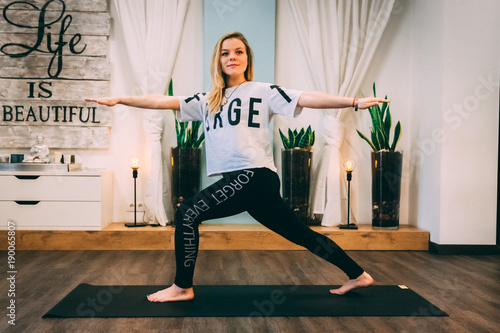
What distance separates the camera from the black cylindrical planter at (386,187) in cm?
367

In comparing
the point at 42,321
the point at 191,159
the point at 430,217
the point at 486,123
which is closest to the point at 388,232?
the point at 430,217

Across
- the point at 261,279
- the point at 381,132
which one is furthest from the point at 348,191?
the point at 261,279

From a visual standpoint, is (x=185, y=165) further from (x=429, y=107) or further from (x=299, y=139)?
(x=429, y=107)

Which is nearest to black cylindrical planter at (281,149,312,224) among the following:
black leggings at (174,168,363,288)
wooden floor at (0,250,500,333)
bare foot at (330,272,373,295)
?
wooden floor at (0,250,500,333)

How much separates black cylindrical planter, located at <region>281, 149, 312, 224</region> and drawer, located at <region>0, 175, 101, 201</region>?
1625mm

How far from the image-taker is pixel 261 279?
274 cm

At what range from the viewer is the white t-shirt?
6.61 ft

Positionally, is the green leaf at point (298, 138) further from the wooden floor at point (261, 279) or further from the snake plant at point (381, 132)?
the wooden floor at point (261, 279)

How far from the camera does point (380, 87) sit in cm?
417

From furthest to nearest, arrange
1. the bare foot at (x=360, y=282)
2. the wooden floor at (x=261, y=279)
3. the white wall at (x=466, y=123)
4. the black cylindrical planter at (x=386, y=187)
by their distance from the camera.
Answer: the black cylindrical planter at (x=386, y=187) < the white wall at (x=466, y=123) < the bare foot at (x=360, y=282) < the wooden floor at (x=261, y=279)

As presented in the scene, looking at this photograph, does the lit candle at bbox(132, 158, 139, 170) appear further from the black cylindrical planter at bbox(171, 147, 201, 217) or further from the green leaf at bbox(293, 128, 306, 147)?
the green leaf at bbox(293, 128, 306, 147)

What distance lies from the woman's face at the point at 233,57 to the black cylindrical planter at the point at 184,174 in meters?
1.66

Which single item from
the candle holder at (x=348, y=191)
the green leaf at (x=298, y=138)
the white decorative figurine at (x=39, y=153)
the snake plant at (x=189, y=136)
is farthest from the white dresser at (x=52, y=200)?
the candle holder at (x=348, y=191)

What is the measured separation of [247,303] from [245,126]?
917 mm
